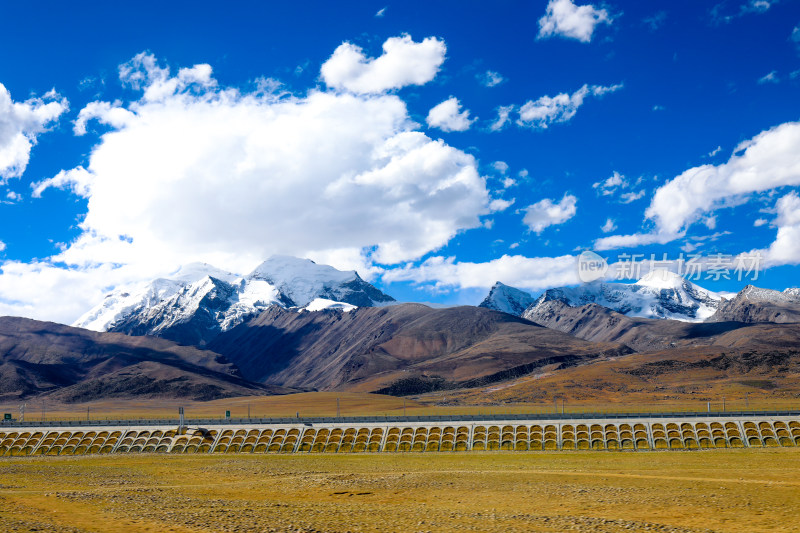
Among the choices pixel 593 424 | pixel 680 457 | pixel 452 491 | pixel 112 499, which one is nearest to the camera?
pixel 112 499

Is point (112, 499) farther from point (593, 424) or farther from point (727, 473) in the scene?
point (593, 424)

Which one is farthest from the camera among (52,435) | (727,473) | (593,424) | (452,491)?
(52,435)

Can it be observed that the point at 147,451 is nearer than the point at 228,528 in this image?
No

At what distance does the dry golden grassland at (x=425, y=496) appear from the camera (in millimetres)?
40125

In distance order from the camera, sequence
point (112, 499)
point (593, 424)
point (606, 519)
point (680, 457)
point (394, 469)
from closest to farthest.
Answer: point (606, 519)
point (112, 499)
point (394, 469)
point (680, 457)
point (593, 424)

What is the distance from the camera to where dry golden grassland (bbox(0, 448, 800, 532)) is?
40.1m

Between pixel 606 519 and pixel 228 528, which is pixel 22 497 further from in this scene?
pixel 606 519

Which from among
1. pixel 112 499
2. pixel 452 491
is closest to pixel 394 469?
pixel 452 491

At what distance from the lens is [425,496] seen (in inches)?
2136

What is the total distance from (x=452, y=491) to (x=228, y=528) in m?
23.9

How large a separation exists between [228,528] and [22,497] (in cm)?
2470

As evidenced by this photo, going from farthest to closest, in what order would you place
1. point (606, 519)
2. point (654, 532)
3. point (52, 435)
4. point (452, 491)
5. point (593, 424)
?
point (52, 435), point (593, 424), point (452, 491), point (606, 519), point (654, 532)

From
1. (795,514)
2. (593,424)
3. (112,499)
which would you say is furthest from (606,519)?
(593,424)

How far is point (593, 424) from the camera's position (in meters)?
118
